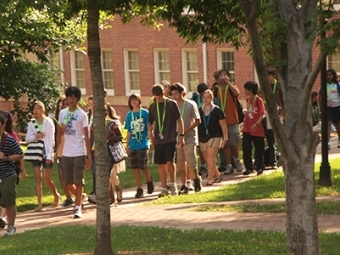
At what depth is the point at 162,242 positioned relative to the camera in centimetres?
1300

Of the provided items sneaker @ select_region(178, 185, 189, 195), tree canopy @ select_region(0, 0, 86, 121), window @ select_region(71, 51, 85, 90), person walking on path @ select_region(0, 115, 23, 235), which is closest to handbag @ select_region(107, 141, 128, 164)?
sneaker @ select_region(178, 185, 189, 195)

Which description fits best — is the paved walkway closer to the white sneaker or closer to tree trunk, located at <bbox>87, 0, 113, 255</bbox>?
tree trunk, located at <bbox>87, 0, 113, 255</bbox>

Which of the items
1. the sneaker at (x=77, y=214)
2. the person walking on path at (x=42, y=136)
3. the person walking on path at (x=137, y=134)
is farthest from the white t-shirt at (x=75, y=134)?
the person walking on path at (x=137, y=134)

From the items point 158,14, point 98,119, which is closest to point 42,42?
point 158,14

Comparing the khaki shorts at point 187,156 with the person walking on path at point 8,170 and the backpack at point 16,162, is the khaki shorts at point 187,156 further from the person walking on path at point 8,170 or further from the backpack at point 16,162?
the person walking on path at point 8,170

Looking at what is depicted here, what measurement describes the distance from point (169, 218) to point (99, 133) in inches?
175

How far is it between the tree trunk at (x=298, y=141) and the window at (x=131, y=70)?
3555 cm

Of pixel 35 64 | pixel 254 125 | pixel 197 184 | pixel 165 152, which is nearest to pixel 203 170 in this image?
pixel 254 125

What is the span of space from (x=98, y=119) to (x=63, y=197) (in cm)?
887

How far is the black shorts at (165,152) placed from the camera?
18531 mm

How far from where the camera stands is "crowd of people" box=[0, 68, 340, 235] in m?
16.9

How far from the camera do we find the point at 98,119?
1156 cm

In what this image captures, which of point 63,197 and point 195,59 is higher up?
point 195,59

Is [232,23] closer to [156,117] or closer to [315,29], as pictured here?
[315,29]
